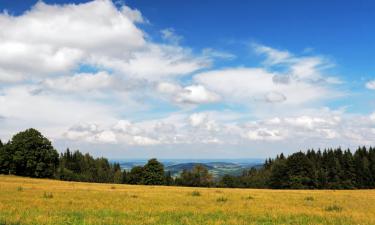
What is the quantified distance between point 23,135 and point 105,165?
106m

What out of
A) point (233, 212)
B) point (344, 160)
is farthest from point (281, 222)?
point (344, 160)

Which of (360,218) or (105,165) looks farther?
(105,165)

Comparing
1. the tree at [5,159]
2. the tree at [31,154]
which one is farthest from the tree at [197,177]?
the tree at [5,159]

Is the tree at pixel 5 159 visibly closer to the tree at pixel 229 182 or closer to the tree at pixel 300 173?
the tree at pixel 300 173

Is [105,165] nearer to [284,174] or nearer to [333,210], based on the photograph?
[284,174]

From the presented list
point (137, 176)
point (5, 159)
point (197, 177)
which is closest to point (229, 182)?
point (197, 177)

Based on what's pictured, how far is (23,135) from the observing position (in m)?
78.5

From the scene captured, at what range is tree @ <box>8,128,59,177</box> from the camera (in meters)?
77.5

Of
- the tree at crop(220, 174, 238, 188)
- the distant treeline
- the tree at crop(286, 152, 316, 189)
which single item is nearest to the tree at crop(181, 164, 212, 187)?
the distant treeline

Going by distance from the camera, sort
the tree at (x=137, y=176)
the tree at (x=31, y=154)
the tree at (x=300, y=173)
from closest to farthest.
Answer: the tree at (x=31, y=154), the tree at (x=300, y=173), the tree at (x=137, y=176)

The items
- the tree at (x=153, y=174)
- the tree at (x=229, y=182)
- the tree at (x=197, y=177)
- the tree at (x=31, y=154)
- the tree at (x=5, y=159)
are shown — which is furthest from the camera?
the tree at (x=229, y=182)

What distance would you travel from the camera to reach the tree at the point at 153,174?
92.9 m

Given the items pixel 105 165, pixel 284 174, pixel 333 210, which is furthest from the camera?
pixel 105 165

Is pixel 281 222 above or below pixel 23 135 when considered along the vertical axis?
below
